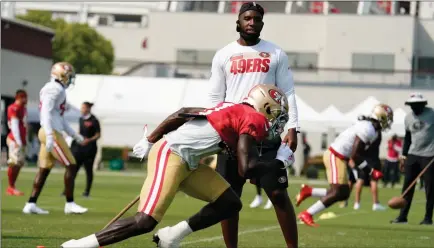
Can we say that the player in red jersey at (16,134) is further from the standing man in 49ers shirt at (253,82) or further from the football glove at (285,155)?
the football glove at (285,155)

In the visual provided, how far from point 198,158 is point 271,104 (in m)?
0.65

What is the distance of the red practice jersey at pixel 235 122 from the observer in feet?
27.7

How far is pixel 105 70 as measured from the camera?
273 feet

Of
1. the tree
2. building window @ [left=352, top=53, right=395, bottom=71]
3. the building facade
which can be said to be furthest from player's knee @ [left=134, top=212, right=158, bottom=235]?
the tree

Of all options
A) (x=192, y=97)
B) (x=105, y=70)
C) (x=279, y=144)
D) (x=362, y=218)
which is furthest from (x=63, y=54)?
(x=279, y=144)

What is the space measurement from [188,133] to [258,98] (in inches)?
22.2

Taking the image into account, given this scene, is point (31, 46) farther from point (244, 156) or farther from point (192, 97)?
point (244, 156)

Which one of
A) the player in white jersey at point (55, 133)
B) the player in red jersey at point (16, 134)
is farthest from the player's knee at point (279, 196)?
the player in red jersey at point (16, 134)

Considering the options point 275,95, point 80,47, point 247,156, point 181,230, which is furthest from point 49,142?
point 80,47

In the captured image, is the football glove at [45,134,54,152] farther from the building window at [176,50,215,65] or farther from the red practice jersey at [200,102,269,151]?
the building window at [176,50,215,65]

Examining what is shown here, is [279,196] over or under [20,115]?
over

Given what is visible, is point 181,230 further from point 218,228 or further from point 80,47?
point 80,47

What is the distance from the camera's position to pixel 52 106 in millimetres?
16328

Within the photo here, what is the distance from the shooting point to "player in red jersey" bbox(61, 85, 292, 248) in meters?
8.48
